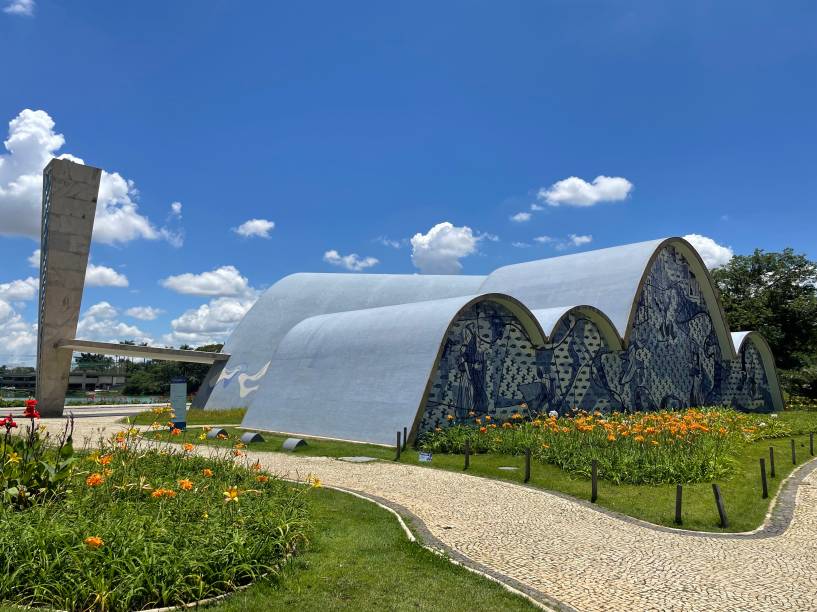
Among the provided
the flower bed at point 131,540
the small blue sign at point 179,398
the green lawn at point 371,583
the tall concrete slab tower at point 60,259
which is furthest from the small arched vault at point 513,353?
the flower bed at point 131,540

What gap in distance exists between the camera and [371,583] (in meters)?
5.24

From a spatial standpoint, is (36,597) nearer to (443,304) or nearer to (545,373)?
(443,304)

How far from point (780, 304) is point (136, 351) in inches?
1578

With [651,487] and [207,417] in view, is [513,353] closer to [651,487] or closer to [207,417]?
[651,487]

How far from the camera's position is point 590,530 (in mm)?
7559

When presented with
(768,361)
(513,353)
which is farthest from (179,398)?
(768,361)

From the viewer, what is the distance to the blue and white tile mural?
1686 cm

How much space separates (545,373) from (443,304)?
4.17 metres

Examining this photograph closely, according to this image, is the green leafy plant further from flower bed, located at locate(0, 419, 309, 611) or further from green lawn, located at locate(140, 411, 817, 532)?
green lawn, located at locate(140, 411, 817, 532)

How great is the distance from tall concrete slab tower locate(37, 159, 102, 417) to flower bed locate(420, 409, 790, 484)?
18935 millimetres

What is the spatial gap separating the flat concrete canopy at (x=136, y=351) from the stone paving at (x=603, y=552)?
20.5m

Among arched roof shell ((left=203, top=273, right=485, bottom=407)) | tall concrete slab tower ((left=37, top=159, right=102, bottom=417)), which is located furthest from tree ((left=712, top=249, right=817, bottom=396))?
tall concrete slab tower ((left=37, top=159, right=102, bottom=417))

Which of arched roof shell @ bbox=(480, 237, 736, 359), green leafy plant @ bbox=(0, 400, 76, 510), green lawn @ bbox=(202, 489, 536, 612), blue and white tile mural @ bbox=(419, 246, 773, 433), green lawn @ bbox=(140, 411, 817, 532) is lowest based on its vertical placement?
green lawn @ bbox=(140, 411, 817, 532)

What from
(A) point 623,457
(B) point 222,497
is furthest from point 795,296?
(B) point 222,497
